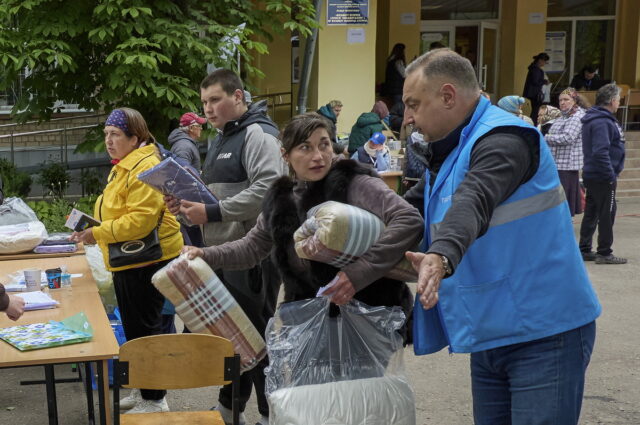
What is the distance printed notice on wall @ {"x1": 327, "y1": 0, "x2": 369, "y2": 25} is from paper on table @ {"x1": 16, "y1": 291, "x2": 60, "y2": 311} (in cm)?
918

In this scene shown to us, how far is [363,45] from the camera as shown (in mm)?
13211

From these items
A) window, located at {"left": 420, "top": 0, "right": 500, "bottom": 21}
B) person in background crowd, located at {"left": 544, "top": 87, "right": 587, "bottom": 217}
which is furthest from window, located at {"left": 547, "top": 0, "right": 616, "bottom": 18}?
person in background crowd, located at {"left": 544, "top": 87, "right": 587, "bottom": 217}

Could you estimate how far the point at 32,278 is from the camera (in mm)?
4426

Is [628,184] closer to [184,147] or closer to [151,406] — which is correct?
[184,147]

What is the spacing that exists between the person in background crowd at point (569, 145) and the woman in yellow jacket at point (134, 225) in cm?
606

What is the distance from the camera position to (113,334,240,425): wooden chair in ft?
11.0

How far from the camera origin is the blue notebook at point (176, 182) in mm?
3740

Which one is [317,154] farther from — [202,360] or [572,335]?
[572,335]

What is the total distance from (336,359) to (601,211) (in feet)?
21.6

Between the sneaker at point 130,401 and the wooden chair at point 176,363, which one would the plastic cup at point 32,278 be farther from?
the wooden chair at point 176,363

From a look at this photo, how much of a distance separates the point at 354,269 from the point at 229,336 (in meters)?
0.87

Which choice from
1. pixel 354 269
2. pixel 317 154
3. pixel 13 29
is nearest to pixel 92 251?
pixel 317 154

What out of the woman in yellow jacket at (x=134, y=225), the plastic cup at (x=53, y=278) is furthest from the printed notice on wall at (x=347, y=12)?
the plastic cup at (x=53, y=278)

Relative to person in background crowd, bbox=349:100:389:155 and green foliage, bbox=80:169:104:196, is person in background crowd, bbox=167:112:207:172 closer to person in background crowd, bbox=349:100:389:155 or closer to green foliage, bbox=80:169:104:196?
green foliage, bbox=80:169:104:196
